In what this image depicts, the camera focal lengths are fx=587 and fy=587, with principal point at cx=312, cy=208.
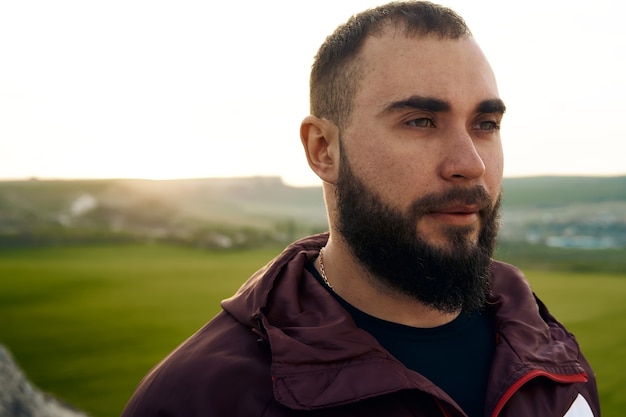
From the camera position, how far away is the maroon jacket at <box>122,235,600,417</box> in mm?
1692

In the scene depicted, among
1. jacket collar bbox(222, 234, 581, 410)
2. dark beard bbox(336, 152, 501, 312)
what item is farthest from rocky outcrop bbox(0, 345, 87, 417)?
dark beard bbox(336, 152, 501, 312)

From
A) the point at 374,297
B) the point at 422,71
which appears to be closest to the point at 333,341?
the point at 374,297

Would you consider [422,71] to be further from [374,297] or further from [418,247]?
[374,297]

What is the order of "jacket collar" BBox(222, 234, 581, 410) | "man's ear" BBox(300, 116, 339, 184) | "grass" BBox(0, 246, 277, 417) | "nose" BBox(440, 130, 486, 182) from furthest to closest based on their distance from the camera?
"grass" BBox(0, 246, 277, 417)
"man's ear" BBox(300, 116, 339, 184)
"nose" BBox(440, 130, 486, 182)
"jacket collar" BBox(222, 234, 581, 410)

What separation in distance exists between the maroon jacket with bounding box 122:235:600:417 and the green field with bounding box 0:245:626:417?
4607mm

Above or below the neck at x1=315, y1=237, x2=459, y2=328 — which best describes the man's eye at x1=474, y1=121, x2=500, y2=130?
above

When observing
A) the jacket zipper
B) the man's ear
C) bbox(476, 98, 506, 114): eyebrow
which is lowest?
the jacket zipper

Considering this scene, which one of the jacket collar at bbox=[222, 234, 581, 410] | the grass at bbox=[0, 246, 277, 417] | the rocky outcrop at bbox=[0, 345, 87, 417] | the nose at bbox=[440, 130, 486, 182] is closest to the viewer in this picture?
the jacket collar at bbox=[222, 234, 581, 410]

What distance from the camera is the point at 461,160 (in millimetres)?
1860

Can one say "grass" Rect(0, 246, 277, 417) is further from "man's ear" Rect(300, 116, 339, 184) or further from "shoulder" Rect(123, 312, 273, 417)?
"man's ear" Rect(300, 116, 339, 184)

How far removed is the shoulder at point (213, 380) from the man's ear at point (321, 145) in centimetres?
64

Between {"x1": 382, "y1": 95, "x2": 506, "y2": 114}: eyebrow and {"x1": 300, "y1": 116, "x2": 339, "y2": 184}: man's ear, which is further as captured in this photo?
{"x1": 300, "y1": 116, "x2": 339, "y2": 184}: man's ear

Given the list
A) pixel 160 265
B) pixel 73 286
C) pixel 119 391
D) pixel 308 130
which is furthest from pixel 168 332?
pixel 308 130

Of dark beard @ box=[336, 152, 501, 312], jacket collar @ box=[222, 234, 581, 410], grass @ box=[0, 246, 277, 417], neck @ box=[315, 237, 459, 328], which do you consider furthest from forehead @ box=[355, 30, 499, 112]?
grass @ box=[0, 246, 277, 417]
